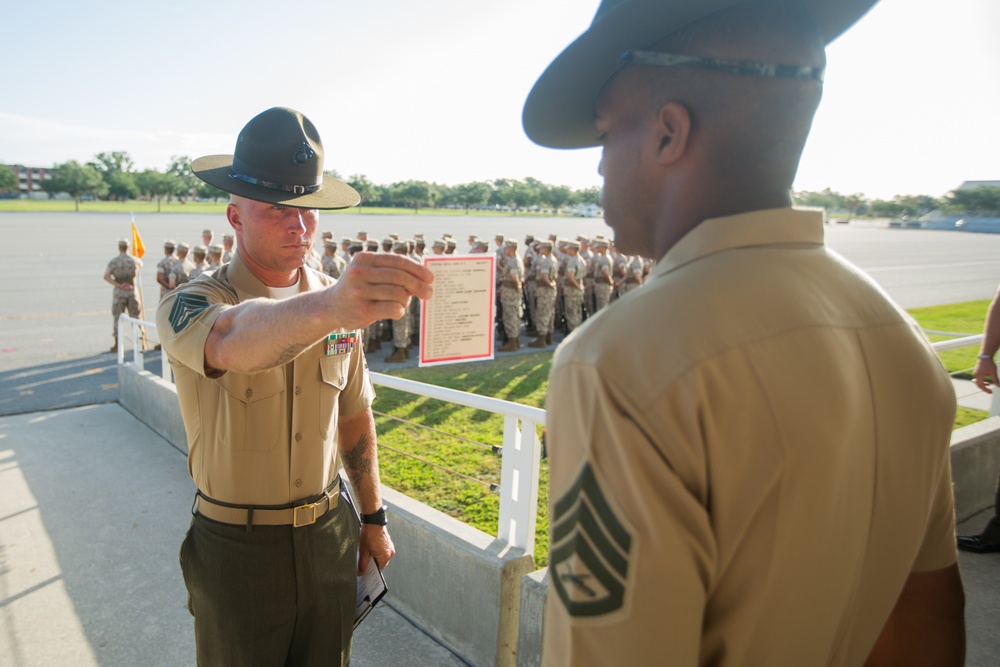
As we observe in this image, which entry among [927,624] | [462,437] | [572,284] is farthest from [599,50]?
[572,284]

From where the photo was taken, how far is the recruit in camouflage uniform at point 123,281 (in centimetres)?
1205

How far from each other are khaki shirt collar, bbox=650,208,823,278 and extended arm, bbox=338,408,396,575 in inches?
67.9

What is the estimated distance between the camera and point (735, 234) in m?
0.97

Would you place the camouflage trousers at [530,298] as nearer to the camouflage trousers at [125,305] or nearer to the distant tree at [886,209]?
the camouflage trousers at [125,305]

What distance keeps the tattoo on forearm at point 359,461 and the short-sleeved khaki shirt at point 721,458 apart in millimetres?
1678

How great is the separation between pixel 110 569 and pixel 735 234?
14.8ft

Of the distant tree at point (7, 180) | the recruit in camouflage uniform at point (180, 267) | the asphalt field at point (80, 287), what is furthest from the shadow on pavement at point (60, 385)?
the distant tree at point (7, 180)

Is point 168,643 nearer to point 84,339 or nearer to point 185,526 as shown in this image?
point 185,526

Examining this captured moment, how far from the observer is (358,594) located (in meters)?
2.41

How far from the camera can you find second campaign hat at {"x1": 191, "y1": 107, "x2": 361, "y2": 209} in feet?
6.89

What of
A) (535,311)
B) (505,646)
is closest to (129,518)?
(505,646)

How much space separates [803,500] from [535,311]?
44.4 ft

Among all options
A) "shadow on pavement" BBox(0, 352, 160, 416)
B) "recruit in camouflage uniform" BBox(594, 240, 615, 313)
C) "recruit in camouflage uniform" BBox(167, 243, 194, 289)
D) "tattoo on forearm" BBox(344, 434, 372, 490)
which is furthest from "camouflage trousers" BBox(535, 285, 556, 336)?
"tattoo on forearm" BBox(344, 434, 372, 490)

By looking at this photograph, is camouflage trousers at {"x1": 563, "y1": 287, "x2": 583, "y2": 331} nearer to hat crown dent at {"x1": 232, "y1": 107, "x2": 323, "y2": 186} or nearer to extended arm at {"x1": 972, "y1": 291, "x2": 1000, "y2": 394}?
extended arm at {"x1": 972, "y1": 291, "x2": 1000, "y2": 394}
